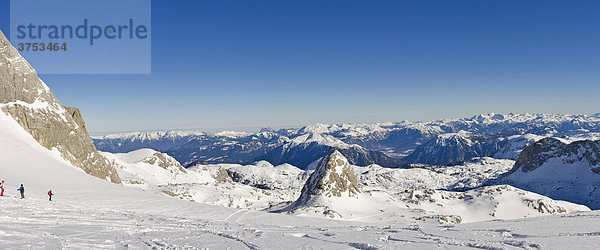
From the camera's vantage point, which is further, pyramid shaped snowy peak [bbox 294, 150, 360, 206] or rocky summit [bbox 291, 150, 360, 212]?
pyramid shaped snowy peak [bbox 294, 150, 360, 206]

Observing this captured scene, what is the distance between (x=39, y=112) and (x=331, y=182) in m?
86.9

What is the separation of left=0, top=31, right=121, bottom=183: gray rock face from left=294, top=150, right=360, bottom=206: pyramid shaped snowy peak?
66.5m

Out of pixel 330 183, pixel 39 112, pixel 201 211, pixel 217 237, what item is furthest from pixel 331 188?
pixel 39 112

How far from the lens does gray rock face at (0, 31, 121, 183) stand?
241 ft

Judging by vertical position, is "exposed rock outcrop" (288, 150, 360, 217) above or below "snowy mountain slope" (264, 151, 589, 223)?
above

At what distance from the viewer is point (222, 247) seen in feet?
54.9

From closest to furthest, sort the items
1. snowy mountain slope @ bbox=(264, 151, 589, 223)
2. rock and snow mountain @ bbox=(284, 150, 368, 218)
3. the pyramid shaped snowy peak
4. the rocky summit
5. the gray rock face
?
the gray rock face
snowy mountain slope @ bbox=(264, 151, 589, 223)
rock and snow mountain @ bbox=(284, 150, 368, 218)
the rocky summit
the pyramid shaped snowy peak

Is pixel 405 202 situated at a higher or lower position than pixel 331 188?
lower

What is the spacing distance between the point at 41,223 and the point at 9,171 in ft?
122

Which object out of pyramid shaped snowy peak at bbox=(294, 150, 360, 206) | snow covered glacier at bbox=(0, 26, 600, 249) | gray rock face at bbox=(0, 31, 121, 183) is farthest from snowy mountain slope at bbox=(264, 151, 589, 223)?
gray rock face at bbox=(0, 31, 121, 183)

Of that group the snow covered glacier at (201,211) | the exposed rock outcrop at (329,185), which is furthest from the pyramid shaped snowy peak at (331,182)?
the snow covered glacier at (201,211)

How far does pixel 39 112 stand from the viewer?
7800cm

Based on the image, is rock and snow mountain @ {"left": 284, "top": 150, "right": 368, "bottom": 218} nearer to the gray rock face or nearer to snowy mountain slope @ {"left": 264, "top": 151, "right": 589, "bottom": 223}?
snowy mountain slope @ {"left": 264, "top": 151, "right": 589, "bottom": 223}

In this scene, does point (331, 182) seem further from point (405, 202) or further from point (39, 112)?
point (39, 112)
